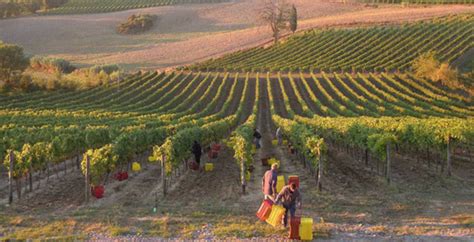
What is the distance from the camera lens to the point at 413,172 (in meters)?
22.5

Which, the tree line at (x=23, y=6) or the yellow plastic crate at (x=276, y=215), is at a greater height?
the tree line at (x=23, y=6)

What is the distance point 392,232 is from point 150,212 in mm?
7369

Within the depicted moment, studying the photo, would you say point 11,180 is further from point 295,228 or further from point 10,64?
point 10,64

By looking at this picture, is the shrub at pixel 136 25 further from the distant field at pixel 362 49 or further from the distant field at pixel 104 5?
the distant field at pixel 362 49

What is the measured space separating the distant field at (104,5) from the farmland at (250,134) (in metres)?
38.5

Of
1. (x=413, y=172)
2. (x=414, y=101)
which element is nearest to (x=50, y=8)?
(x=414, y=101)

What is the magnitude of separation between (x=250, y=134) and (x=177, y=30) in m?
99.1

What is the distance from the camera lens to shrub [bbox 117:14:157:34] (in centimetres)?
12443

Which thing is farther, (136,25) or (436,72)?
(136,25)

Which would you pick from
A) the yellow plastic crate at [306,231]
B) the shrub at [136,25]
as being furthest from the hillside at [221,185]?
the shrub at [136,25]

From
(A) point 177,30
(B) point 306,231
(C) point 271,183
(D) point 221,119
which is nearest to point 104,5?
(A) point 177,30

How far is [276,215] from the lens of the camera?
13.8 meters

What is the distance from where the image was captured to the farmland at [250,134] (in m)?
15.0

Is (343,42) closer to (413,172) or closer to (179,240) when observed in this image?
(413,172)
